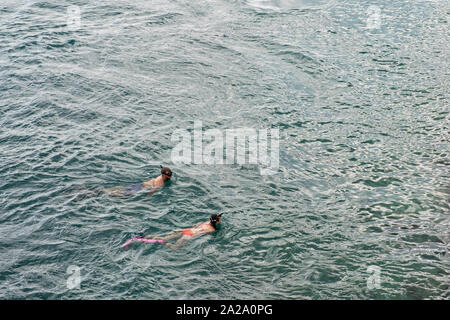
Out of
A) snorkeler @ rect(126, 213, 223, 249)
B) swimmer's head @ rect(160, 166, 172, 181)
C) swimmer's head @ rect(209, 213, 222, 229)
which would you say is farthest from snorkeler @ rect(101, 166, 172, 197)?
swimmer's head @ rect(209, 213, 222, 229)

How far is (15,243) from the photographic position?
14.9 metres

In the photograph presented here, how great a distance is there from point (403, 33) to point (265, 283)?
20066 millimetres

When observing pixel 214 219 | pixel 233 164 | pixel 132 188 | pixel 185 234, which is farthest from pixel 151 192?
pixel 233 164

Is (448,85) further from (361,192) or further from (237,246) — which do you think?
(237,246)

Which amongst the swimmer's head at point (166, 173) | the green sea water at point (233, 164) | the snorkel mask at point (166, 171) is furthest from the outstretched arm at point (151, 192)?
the snorkel mask at point (166, 171)

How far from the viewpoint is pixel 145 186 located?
1756 cm

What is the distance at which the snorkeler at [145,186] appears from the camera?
17.2m

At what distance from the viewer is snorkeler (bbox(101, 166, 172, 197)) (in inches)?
679

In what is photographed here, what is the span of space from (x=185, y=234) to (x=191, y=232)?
0.21 m

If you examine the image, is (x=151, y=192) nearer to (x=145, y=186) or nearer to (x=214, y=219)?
(x=145, y=186)

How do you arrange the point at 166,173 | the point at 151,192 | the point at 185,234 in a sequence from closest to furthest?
1. the point at 185,234
2. the point at 166,173
3. the point at 151,192

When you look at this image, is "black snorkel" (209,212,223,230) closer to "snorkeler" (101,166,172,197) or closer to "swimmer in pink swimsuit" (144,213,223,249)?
"swimmer in pink swimsuit" (144,213,223,249)

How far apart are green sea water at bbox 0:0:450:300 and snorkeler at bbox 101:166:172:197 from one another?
0.36m
